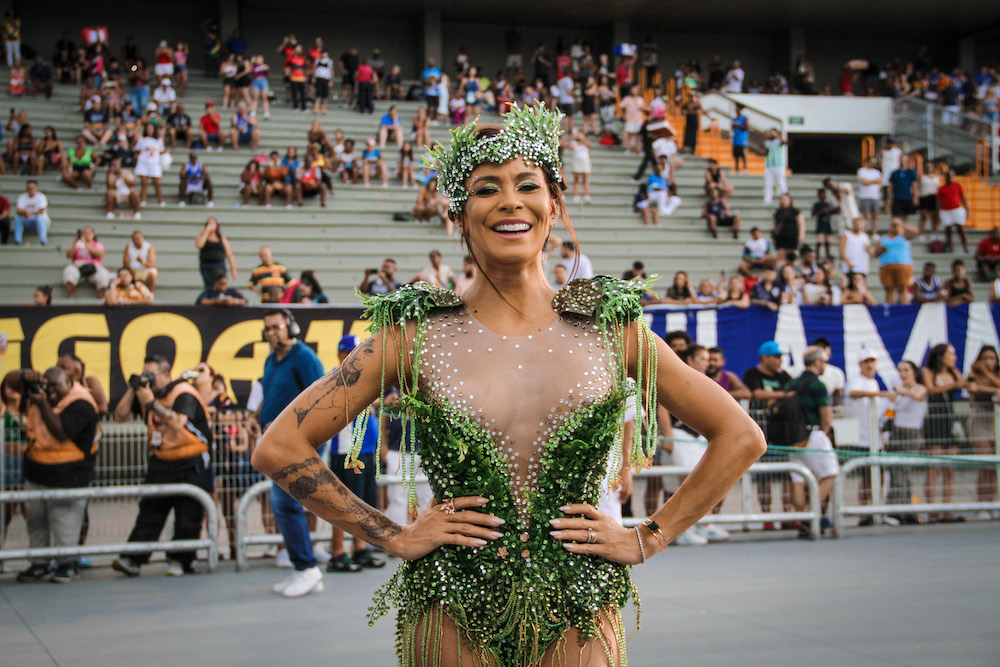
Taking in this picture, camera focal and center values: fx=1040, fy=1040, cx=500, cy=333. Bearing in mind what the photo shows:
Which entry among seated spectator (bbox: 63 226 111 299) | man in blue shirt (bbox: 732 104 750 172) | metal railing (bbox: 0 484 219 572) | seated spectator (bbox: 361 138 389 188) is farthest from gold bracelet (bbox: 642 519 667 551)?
man in blue shirt (bbox: 732 104 750 172)

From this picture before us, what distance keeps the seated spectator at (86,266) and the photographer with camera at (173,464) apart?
6655 millimetres

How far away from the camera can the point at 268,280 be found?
13750 millimetres

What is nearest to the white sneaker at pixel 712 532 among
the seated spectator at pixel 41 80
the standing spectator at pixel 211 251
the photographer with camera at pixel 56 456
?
the photographer with camera at pixel 56 456

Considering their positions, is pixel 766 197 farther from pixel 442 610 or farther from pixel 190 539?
pixel 442 610

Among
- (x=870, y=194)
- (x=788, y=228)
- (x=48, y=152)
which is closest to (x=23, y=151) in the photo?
(x=48, y=152)

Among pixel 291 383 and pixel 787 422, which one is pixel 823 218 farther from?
pixel 291 383

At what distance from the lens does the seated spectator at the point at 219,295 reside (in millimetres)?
11336

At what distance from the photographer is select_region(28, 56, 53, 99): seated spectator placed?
20609mm

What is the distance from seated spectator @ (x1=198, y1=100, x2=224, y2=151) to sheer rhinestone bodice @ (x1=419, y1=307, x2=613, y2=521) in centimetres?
1807

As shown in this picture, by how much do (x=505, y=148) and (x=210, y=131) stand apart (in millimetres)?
18264

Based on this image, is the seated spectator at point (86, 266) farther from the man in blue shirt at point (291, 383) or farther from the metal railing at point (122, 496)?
the man in blue shirt at point (291, 383)

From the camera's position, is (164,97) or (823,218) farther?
(164,97)

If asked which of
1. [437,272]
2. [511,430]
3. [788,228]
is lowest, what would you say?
A: [511,430]

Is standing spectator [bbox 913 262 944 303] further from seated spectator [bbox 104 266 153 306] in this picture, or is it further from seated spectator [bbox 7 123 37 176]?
seated spectator [bbox 7 123 37 176]
